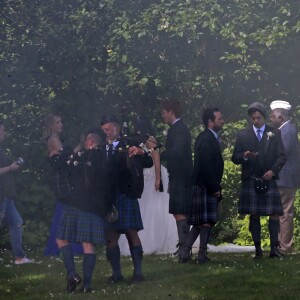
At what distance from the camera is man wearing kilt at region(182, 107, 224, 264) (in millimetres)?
12008

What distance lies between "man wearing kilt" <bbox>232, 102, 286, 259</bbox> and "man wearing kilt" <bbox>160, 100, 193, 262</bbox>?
23.9 inches

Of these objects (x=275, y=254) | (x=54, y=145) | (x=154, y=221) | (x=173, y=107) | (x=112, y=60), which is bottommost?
(x=275, y=254)

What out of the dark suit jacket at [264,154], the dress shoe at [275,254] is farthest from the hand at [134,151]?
the dress shoe at [275,254]

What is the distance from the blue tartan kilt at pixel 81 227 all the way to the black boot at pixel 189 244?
7.47 feet

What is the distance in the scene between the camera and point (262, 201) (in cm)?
1238

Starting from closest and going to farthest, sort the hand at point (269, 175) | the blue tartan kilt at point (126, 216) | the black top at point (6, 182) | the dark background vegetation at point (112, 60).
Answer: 1. the blue tartan kilt at point (126, 216)
2. the hand at point (269, 175)
3. the black top at point (6, 182)
4. the dark background vegetation at point (112, 60)

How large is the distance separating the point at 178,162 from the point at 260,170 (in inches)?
37.8

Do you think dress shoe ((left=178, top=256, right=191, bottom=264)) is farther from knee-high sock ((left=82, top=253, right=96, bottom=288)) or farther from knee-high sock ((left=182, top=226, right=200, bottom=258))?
knee-high sock ((left=82, top=253, right=96, bottom=288))

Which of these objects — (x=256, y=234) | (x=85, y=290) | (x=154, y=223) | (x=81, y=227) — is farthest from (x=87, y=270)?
(x=154, y=223)

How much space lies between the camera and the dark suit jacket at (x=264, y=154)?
12320mm

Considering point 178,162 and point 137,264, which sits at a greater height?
point 178,162

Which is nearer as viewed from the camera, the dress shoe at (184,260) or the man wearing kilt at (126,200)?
the man wearing kilt at (126,200)

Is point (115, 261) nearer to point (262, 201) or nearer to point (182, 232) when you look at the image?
point (182, 232)

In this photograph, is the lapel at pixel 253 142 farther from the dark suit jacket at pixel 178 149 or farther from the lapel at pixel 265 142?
the dark suit jacket at pixel 178 149
